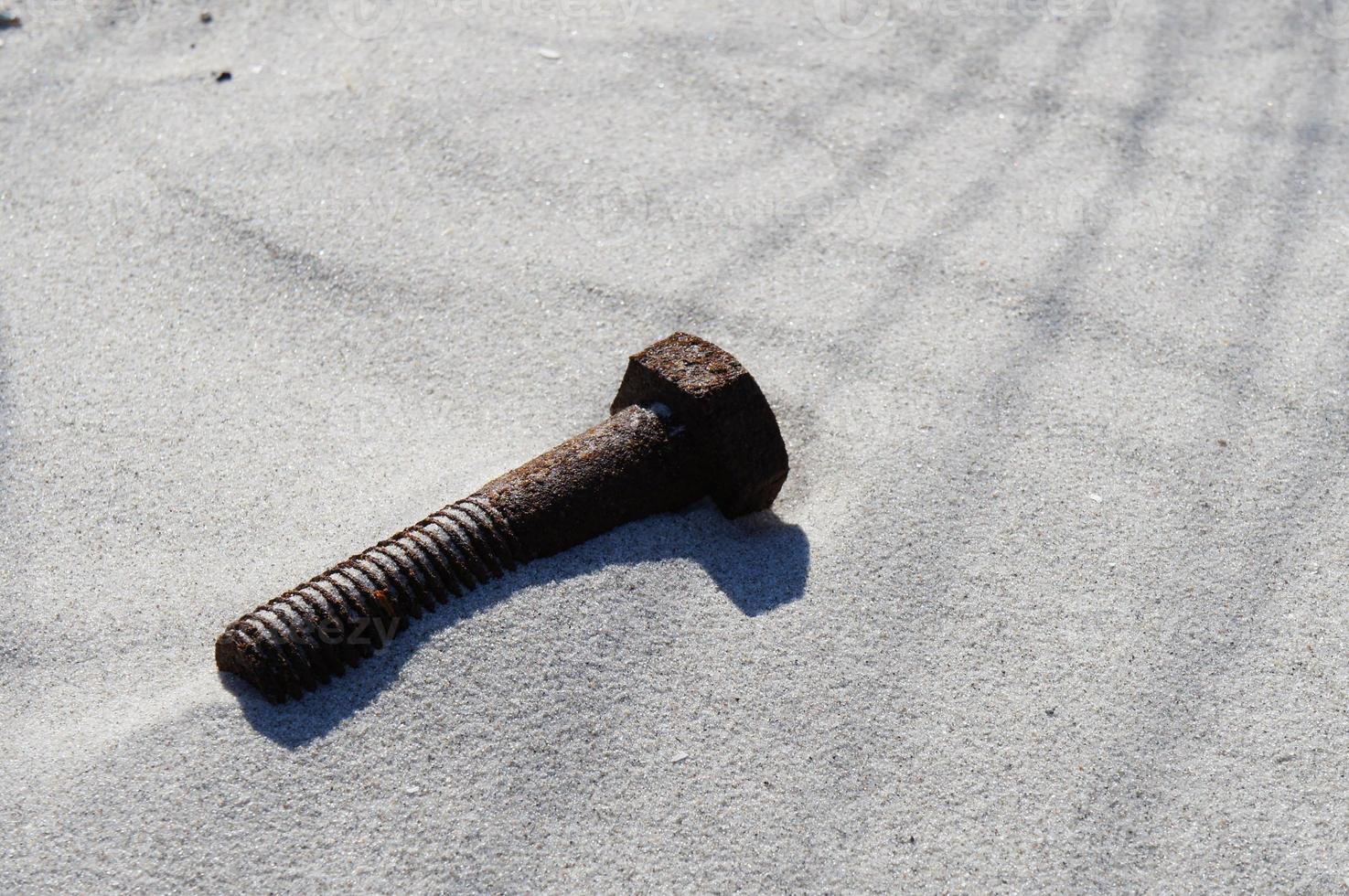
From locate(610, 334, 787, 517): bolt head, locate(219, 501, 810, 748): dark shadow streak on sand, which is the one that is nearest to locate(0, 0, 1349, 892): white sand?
locate(219, 501, 810, 748): dark shadow streak on sand

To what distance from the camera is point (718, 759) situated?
2275 millimetres

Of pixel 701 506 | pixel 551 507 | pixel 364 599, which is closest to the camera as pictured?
pixel 364 599

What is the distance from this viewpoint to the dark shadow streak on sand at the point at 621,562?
7.41 ft

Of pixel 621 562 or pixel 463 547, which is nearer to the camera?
pixel 463 547

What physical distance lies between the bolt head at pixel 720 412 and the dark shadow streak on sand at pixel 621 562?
0.09 m

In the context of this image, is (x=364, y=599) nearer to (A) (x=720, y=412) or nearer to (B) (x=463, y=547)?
(B) (x=463, y=547)

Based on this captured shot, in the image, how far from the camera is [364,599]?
90.3 inches

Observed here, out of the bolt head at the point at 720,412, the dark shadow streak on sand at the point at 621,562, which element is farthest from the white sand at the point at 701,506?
the bolt head at the point at 720,412

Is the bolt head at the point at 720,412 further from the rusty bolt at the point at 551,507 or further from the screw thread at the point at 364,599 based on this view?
the screw thread at the point at 364,599

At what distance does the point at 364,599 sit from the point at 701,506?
0.76 m

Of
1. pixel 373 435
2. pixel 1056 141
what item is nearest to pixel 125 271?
pixel 373 435

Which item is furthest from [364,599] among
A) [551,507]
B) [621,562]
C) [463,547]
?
[621,562]

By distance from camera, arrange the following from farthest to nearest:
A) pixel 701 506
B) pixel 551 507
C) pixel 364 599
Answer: pixel 701 506, pixel 551 507, pixel 364 599

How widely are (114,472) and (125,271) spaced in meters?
0.84
